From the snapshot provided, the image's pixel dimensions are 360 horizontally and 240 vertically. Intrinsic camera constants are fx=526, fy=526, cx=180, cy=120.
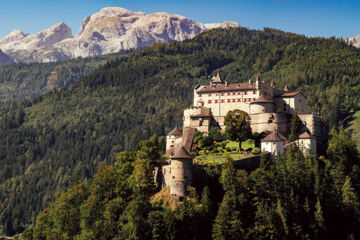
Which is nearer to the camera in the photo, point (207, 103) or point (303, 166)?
point (303, 166)

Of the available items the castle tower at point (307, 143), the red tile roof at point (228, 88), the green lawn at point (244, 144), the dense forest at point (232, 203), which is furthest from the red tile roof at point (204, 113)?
the castle tower at point (307, 143)

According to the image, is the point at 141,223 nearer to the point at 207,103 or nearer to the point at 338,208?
the point at 338,208

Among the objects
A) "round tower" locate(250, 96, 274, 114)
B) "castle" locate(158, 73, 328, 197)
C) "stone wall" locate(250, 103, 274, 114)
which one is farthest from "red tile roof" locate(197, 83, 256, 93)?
"stone wall" locate(250, 103, 274, 114)

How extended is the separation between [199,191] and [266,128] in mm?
30988

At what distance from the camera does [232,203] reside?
94.2 m

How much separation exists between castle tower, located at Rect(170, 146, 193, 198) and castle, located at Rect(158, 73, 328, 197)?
18422mm

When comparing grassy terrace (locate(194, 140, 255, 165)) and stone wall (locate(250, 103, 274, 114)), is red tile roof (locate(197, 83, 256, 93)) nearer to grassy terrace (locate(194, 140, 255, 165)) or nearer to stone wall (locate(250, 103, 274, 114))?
stone wall (locate(250, 103, 274, 114))

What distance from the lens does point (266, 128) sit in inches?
4803

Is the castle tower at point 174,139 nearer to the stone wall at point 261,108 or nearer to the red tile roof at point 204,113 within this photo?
the red tile roof at point 204,113

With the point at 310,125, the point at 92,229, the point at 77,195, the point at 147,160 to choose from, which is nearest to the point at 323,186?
the point at 310,125

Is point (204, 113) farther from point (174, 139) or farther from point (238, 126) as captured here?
point (238, 126)

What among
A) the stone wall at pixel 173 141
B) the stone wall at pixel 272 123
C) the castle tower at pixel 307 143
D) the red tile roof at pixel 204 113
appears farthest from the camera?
the stone wall at pixel 173 141

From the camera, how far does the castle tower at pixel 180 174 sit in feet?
316

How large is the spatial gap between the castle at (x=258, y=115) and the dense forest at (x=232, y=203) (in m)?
5.00
